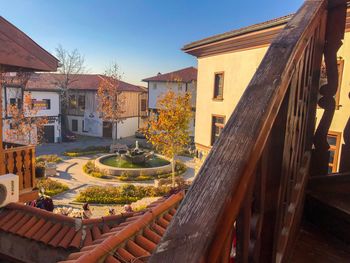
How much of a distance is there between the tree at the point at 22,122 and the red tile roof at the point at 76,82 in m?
5.55

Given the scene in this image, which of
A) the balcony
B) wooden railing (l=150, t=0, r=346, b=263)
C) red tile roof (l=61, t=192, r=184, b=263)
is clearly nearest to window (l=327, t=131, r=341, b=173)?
red tile roof (l=61, t=192, r=184, b=263)

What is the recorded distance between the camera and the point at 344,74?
956 centimetres

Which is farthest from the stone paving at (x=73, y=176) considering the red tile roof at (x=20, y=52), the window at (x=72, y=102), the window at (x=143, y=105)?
the window at (x=143, y=105)

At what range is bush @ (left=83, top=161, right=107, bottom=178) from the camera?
65.9 feet

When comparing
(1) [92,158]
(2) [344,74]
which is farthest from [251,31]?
(1) [92,158]

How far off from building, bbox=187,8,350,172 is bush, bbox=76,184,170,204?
3.54 meters

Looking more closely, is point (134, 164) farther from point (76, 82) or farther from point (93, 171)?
point (76, 82)

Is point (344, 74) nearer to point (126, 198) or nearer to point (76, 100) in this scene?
point (126, 198)

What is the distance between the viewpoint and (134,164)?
2216 centimetres

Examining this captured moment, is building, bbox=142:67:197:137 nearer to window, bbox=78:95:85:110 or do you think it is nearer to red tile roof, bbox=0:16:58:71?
window, bbox=78:95:85:110

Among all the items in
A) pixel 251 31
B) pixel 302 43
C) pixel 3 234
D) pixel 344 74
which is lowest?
pixel 3 234

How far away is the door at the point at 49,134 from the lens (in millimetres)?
32281

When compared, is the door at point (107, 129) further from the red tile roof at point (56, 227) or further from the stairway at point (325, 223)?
the stairway at point (325, 223)

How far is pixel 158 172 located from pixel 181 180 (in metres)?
2.93
